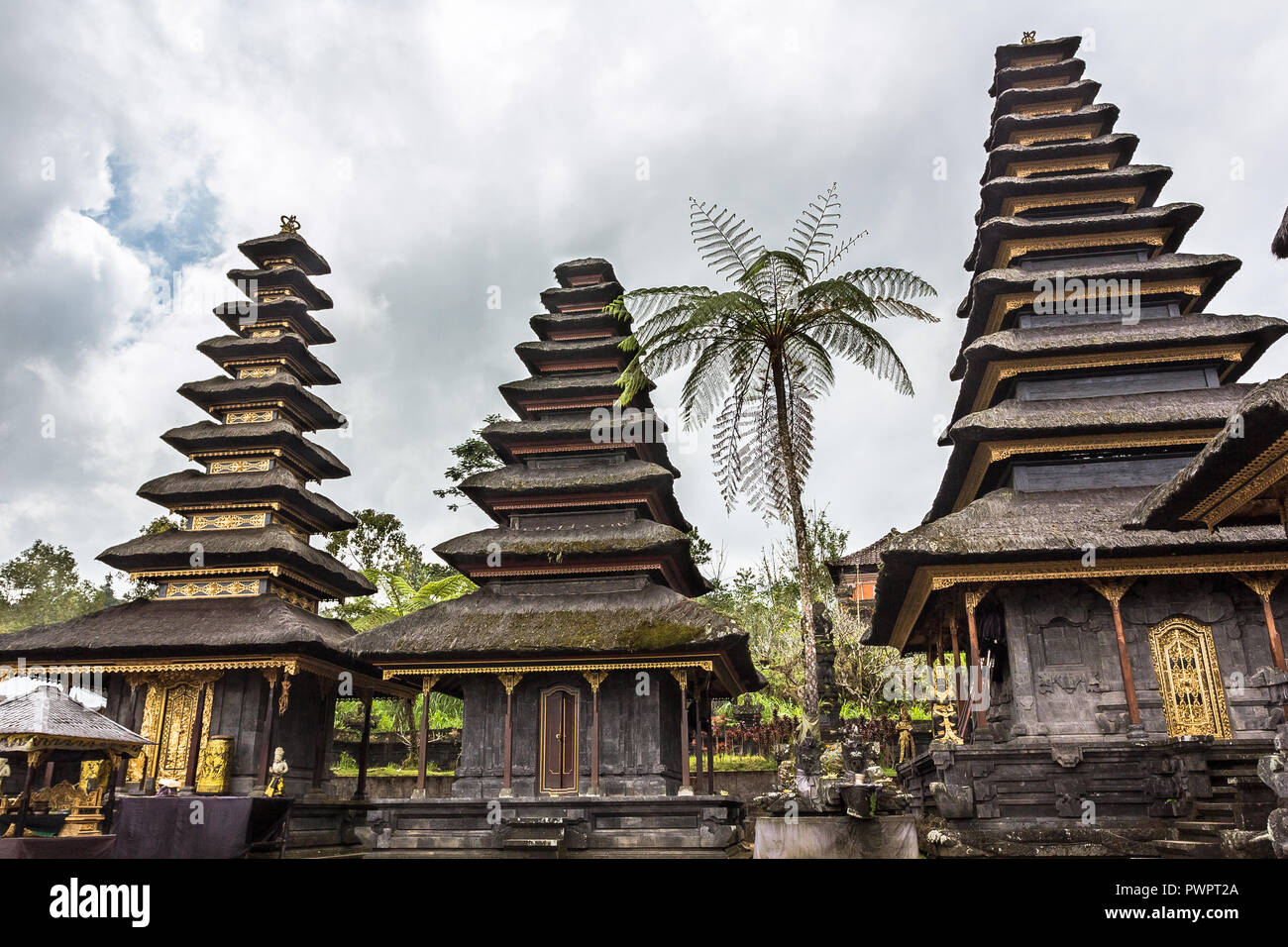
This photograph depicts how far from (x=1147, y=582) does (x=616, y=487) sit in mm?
12046

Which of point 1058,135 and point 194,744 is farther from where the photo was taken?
point 1058,135

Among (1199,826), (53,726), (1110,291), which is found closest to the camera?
(1199,826)

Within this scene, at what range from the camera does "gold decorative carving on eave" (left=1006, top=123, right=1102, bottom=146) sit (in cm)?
2430

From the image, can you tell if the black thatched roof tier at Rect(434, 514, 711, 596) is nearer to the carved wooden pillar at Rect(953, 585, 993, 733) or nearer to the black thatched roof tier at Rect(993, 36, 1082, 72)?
the carved wooden pillar at Rect(953, 585, 993, 733)

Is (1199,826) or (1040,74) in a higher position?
(1040,74)

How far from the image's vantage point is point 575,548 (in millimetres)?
20516

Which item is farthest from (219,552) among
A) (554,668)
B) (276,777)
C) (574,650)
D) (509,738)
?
(574,650)

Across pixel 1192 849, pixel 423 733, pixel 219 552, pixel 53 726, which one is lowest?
pixel 1192 849

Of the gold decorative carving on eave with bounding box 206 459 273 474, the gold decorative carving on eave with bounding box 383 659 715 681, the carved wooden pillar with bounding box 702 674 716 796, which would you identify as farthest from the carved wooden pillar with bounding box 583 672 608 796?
the gold decorative carving on eave with bounding box 206 459 273 474

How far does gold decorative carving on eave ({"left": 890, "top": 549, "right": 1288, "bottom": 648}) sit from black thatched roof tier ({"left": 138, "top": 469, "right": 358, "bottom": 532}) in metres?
18.4

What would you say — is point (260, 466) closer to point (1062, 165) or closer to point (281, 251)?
point (281, 251)

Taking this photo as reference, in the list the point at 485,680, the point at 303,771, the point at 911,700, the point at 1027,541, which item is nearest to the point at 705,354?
the point at 1027,541

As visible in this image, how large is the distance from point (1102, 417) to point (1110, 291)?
4822mm

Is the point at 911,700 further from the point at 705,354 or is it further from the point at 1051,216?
the point at 705,354
